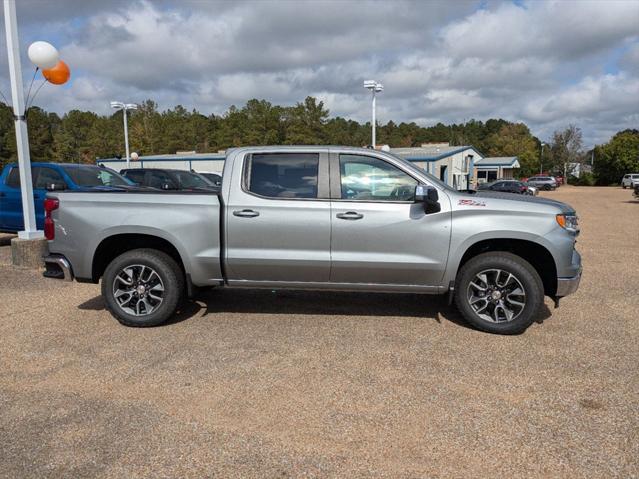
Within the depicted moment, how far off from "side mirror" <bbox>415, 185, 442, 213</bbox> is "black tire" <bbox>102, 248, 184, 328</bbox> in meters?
2.60

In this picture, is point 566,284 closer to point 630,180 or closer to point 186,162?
point 186,162

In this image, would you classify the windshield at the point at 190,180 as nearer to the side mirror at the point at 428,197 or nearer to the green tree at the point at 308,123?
the side mirror at the point at 428,197

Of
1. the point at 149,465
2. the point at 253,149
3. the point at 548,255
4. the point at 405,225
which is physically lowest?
the point at 149,465

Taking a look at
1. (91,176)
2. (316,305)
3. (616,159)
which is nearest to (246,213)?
(316,305)

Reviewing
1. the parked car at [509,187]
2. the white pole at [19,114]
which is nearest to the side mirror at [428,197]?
the white pole at [19,114]

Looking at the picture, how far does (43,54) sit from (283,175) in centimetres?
597

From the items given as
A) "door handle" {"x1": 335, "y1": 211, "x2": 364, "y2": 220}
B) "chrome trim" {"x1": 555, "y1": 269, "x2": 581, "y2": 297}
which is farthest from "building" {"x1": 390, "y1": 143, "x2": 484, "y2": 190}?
"door handle" {"x1": 335, "y1": 211, "x2": 364, "y2": 220}

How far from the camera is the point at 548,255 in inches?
195

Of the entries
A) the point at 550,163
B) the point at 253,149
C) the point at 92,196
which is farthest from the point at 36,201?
the point at 550,163

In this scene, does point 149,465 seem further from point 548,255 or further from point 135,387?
point 548,255

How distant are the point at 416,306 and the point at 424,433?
2.90 metres

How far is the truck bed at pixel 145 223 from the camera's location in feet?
16.6

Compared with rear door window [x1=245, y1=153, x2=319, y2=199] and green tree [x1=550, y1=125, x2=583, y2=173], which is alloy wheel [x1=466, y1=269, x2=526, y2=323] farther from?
green tree [x1=550, y1=125, x2=583, y2=173]

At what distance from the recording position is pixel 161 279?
5152mm
